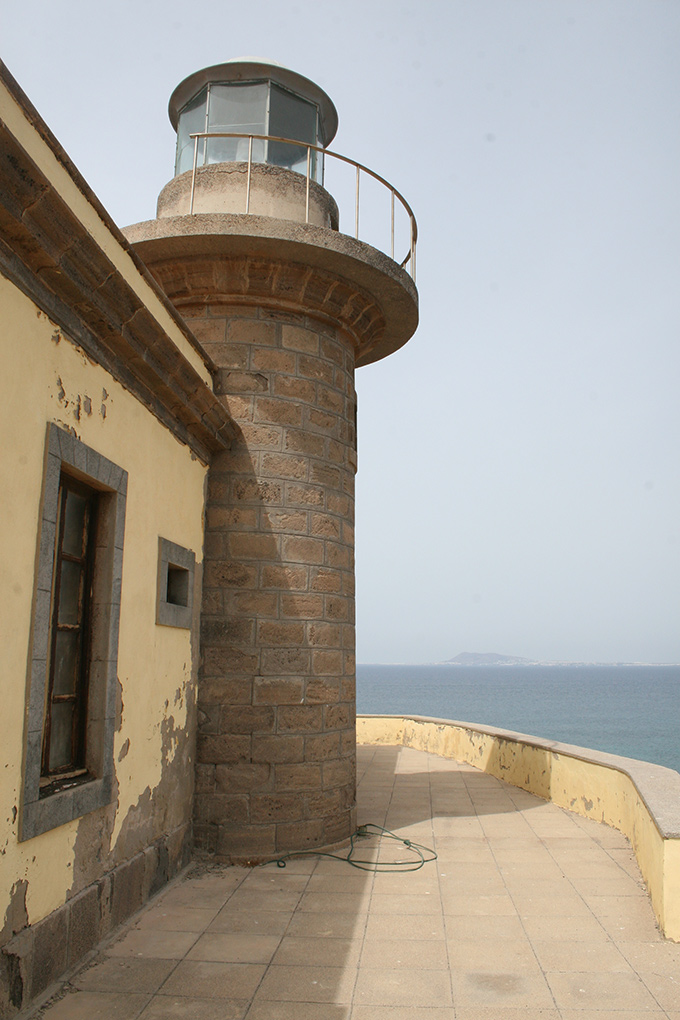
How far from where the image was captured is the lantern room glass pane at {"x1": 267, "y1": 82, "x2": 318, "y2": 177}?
741cm

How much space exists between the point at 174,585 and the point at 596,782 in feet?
14.1

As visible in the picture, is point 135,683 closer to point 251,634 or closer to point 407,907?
point 251,634

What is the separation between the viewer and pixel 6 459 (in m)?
3.23

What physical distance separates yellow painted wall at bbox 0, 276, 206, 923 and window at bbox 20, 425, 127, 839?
0.30 feet

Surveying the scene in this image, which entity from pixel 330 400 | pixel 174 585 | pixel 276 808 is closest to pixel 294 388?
pixel 330 400

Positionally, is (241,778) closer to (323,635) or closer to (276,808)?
(276,808)

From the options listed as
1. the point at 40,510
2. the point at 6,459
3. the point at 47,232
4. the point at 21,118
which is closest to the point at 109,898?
the point at 40,510

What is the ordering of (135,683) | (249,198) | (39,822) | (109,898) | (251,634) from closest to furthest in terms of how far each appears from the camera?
1. (39,822)
2. (109,898)
3. (135,683)
4. (251,634)
5. (249,198)

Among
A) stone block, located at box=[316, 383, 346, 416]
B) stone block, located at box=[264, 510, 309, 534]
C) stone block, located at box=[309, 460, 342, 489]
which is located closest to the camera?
stone block, located at box=[264, 510, 309, 534]

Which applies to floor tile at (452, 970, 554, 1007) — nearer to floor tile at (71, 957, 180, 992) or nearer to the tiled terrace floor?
the tiled terrace floor

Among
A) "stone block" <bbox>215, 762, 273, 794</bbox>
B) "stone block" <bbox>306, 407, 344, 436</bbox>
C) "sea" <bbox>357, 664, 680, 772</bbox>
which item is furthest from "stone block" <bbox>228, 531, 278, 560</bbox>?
"sea" <bbox>357, 664, 680, 772</bbox>

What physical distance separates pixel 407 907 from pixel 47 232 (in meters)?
4.27

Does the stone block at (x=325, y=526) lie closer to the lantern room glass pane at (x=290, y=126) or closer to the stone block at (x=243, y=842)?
the stone block at (x=243, y=842)

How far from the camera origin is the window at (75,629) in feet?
11.7
